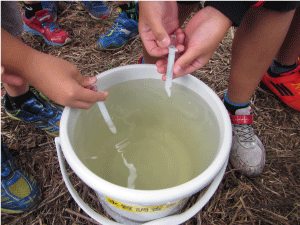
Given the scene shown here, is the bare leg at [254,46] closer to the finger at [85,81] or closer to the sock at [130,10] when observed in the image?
the finger at [85,81]

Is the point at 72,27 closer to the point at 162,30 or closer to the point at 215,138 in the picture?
the point at 162,30

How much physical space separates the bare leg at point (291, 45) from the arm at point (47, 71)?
0.99 meters

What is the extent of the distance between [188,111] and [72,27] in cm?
120

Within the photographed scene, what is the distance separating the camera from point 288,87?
116cm

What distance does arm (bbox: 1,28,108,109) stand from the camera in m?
0.58

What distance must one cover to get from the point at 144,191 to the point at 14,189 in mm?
620

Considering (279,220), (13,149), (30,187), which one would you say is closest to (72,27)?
(13,149)

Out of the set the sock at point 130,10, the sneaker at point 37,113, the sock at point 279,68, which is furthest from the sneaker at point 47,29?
the sock at point 279,68

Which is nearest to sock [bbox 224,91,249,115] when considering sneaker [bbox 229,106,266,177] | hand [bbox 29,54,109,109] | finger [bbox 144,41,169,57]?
sneaker [bbox 229,106,266,177]

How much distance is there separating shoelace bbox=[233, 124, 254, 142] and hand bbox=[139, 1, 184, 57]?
0.50 metres

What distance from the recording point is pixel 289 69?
117 centimetres

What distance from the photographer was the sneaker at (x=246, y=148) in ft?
3.03

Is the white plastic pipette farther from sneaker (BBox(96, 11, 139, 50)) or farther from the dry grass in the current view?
sneaker (BBox(96, 11, 139, 50))

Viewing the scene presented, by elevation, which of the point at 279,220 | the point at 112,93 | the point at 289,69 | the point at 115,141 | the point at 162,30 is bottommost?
the point at 279,220
